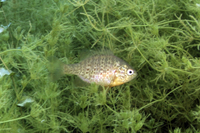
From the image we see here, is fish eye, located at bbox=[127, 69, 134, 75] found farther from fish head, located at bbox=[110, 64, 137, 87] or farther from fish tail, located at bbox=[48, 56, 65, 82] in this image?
fish tail, located at bbox=[48, 56, 65, 82]

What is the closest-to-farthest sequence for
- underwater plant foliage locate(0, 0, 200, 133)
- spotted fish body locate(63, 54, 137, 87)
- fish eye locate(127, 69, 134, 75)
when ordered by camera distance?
underwater plant foliage locate(0, 0, 200, 133)
spotted fish body locate(63, 54, 137, 87)
fish eye locate(127, 69, 134, 75)

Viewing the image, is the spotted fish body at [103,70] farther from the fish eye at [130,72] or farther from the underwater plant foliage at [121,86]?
the underwater plant foliage at [121,86]

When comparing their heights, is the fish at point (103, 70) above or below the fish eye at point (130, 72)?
above

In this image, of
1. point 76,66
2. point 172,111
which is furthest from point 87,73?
point 172,111

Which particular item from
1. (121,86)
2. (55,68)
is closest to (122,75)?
(121,86)

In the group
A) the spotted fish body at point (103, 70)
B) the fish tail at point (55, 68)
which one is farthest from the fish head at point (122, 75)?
the fish tail at point (55, 68)

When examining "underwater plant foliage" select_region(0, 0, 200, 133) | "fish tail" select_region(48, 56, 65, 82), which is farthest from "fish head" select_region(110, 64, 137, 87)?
"fish tail" select_region(48, 56, 65, 82)

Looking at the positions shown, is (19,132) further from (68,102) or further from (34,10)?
(34,10)

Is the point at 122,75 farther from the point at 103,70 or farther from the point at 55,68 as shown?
the point at 55,68
